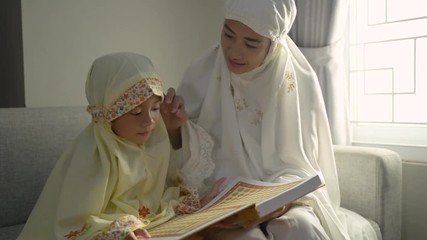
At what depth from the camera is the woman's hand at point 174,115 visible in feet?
4.59

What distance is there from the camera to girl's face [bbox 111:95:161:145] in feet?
3.90

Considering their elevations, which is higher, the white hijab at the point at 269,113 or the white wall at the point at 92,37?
the white wall at the point at 92,37

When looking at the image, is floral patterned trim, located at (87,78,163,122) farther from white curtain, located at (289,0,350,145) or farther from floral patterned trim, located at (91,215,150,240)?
white curtain, located at (289,0,350,145)

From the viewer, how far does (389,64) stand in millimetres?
2002

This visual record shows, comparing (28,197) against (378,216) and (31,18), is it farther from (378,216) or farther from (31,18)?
(378,216)

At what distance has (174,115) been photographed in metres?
1.41

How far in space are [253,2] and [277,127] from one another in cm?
41

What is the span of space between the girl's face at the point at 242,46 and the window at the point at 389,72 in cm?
86

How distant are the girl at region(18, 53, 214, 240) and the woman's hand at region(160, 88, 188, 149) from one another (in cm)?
15

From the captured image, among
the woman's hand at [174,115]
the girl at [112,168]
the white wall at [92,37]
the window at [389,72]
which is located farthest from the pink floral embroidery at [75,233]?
the window at [389,72]

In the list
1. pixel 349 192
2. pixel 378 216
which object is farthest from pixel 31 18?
pixel 378 216

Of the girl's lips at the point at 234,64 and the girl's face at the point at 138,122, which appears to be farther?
the girl's lips at the point at 234,64

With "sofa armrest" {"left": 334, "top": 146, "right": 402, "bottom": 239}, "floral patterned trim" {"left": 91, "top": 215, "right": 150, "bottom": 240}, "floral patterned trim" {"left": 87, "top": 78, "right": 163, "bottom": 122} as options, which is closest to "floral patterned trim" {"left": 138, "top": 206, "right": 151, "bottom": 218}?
"floral patterned trim" {"left": 91, "top": 215, "right": 150, "bottom": 240}

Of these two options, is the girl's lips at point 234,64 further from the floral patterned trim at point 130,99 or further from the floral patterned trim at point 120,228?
the floral patterned trim at point 120,228
